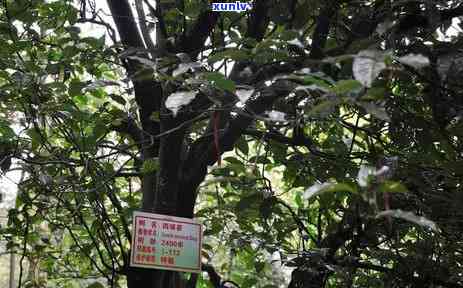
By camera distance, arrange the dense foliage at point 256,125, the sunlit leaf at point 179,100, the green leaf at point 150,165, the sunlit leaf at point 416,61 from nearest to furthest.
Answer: the sunlit leaf at point 416,61
the sunlit leaf at point 179,100
the dense foliage at point 256,125
the green leaf at point 150,165

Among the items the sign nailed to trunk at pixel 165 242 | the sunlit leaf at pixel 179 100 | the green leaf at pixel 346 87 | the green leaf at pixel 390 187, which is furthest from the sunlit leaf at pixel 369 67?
the sign nailed to trunk at pixel 165 242

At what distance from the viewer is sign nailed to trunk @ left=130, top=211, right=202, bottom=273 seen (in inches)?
47.1

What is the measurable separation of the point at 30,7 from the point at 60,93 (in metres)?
0.31

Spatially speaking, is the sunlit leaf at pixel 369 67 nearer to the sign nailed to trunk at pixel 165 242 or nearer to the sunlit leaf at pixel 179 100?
the sunlit leaf at pixel 179 100

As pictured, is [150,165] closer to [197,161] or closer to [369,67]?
[197,161]

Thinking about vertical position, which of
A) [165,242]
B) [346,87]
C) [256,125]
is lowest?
[165,242]

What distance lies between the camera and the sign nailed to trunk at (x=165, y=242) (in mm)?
1197

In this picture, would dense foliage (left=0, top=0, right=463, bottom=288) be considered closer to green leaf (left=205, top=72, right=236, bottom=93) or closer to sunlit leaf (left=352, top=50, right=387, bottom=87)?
green leaf (left=205, top=72, right=236, bottom=93)

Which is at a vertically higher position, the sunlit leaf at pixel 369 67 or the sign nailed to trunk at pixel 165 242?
the sunlit leaf at pixel 369 67

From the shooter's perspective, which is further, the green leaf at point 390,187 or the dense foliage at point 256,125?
the dense foliage at point 256,125

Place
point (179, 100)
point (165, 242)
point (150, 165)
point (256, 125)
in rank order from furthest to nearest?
point (256, 125), point (150, 165), point (165, 242), point (179, 100)

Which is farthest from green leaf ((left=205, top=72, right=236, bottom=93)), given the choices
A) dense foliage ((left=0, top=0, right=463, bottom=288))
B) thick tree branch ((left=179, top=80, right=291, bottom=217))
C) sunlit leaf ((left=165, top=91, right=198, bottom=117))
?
thick tree branch ((left=179, top=80, right=291, bottom=217))

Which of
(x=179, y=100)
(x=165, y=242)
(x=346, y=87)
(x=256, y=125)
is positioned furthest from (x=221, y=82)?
(x=256, y=125)

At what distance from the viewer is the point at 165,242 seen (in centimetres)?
123
